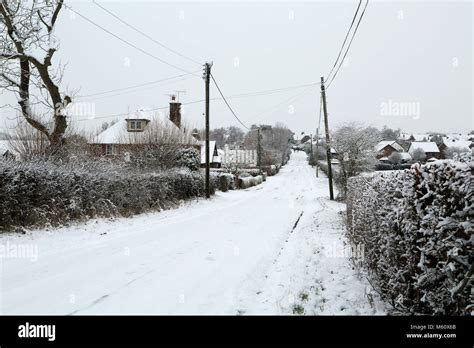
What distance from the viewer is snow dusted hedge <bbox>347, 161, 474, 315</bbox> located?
10.2ft

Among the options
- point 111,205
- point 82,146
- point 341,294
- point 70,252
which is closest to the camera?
point 341,294

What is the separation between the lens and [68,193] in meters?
10.8

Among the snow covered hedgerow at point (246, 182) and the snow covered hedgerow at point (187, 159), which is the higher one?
the snow covered hedgerow at point (187, 159)

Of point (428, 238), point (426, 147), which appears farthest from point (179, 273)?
point (426, 147)

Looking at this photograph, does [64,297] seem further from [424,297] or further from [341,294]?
[424,297]

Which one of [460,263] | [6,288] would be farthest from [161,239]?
[460,263]

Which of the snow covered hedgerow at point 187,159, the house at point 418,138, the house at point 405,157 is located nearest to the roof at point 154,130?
the snow covered hedgerow at point 187,159

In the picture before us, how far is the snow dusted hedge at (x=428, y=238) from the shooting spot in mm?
3104

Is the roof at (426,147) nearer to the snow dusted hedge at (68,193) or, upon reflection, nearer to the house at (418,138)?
the house at (418,138)

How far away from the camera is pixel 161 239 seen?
9.79 meters

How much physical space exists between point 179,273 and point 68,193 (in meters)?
6.26

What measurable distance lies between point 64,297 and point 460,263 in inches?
207

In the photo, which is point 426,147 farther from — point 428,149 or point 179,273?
point 179,273

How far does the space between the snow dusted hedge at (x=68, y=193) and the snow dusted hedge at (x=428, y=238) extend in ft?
29.9
